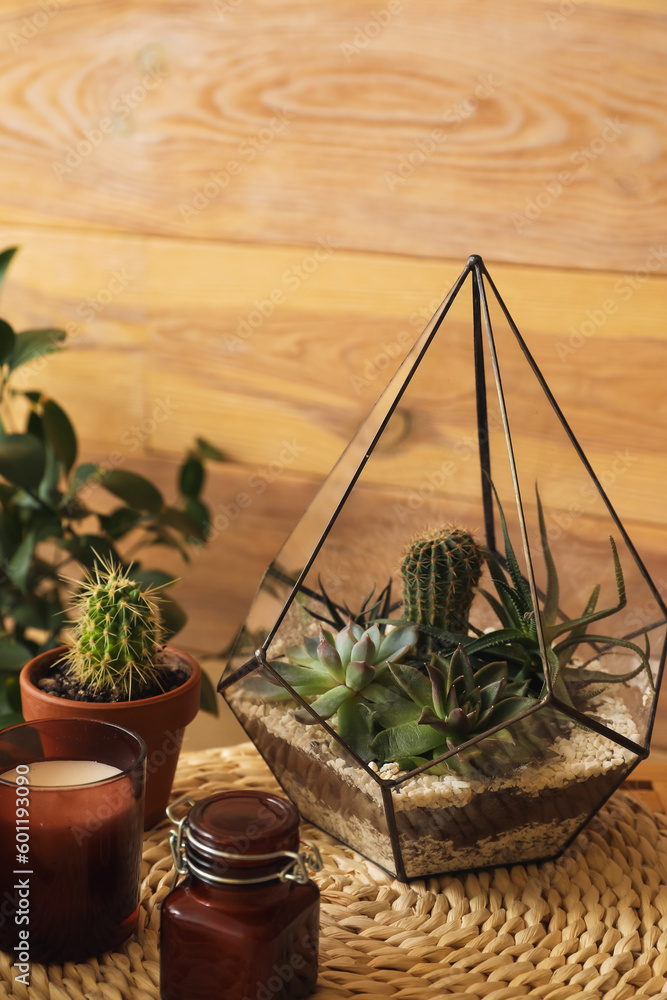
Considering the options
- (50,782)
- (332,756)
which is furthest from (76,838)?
(332,756)

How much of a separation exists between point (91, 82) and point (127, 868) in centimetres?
119

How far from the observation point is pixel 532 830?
727 millimetres

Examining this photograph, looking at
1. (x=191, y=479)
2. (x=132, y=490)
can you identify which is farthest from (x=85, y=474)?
(x=191, y=479)

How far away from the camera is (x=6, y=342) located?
1.25 metres

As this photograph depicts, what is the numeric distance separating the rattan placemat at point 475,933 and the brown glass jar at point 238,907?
0.06 meters

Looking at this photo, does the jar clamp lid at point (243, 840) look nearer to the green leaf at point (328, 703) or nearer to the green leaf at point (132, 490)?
the green leaf at point (328, 703)

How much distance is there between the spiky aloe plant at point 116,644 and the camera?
0.78m

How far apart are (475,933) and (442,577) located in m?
0.28

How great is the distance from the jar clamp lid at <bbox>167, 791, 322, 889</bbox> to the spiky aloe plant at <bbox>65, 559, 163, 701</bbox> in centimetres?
22

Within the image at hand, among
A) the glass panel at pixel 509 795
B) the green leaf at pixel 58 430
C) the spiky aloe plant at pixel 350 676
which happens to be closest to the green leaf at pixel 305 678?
the spiky aloe plant at pixel 350 676

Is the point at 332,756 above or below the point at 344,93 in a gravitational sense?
below

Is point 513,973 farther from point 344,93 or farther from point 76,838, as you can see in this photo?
point 344,93

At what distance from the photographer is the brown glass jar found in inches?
22.0

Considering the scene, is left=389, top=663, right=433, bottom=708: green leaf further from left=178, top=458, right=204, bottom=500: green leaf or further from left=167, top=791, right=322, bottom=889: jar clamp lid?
left=178, top=458, right=204, bottom=500: green leaf
